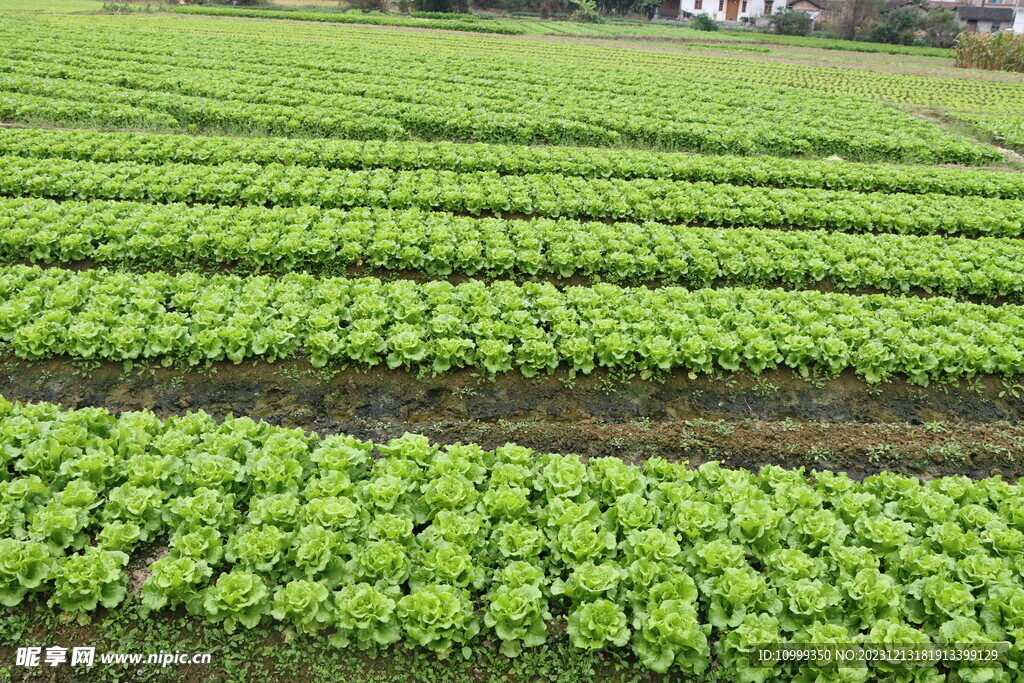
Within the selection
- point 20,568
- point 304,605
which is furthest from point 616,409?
point 20,568

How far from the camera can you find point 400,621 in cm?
513

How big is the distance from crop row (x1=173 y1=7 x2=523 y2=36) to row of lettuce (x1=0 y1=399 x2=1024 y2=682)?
53797 millimetres

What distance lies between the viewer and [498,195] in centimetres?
1388

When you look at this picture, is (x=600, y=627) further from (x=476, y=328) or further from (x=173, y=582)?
(x=476, y=328)

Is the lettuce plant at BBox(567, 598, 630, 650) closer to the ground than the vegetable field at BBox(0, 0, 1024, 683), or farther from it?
closer to the ground

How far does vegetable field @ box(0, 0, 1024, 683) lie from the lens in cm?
511

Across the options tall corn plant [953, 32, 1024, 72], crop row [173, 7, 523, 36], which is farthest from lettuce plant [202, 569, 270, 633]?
tall corn plant [953, 32, 1024, 72]

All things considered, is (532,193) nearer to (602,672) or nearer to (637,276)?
(637,276)

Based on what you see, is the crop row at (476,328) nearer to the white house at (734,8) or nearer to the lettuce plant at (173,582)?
the lettuce plant at (173,582)

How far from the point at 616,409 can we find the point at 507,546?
11.4 feet

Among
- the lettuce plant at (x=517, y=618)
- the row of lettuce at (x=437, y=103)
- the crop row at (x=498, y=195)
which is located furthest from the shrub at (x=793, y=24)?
the lettuce plant at (x=517, y=618)

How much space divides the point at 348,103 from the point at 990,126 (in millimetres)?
25356

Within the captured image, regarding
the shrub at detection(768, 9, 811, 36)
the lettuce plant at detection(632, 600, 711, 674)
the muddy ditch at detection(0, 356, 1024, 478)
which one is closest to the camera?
the lettuce plant at detection(632, 600, 711, 674)
